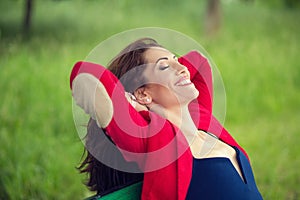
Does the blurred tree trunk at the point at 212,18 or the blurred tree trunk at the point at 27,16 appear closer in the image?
the blurred tree trunk at the point at 27,16

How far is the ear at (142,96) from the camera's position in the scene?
165 cm

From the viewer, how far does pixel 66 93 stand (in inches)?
171

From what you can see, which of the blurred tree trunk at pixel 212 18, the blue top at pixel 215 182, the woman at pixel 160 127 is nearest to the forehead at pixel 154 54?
the woman at pixel 160 127

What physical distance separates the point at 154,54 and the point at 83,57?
3.48 m

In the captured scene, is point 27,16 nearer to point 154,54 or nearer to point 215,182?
point 154,54

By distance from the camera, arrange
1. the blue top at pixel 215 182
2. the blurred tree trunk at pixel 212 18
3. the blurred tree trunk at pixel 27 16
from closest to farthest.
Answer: the blue top at pixel 215 182, the blurred tree trunk at pixel 27 16, the blurred tree trunk at pixel 212 18

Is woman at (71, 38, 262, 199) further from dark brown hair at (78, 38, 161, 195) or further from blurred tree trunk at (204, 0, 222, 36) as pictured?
blurred tree trunk at (204, 0, 222, 36)

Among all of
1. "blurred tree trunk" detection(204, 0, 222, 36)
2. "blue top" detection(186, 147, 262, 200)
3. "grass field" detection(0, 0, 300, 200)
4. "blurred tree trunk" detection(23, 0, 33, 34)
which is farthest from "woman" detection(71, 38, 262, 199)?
"blurred tree trunk" detection(204, 0, 222, 36)

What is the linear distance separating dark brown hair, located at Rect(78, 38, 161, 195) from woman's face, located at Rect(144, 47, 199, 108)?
0.03 metres

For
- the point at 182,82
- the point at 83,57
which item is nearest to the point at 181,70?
the point at 182,82

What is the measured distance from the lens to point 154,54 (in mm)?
1688

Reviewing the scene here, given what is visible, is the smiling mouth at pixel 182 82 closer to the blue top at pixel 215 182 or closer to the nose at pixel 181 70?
the nose at pixel 181 70

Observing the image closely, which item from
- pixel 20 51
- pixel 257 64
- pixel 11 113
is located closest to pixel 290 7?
pixel 257 64

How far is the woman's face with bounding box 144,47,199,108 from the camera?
1.64m
